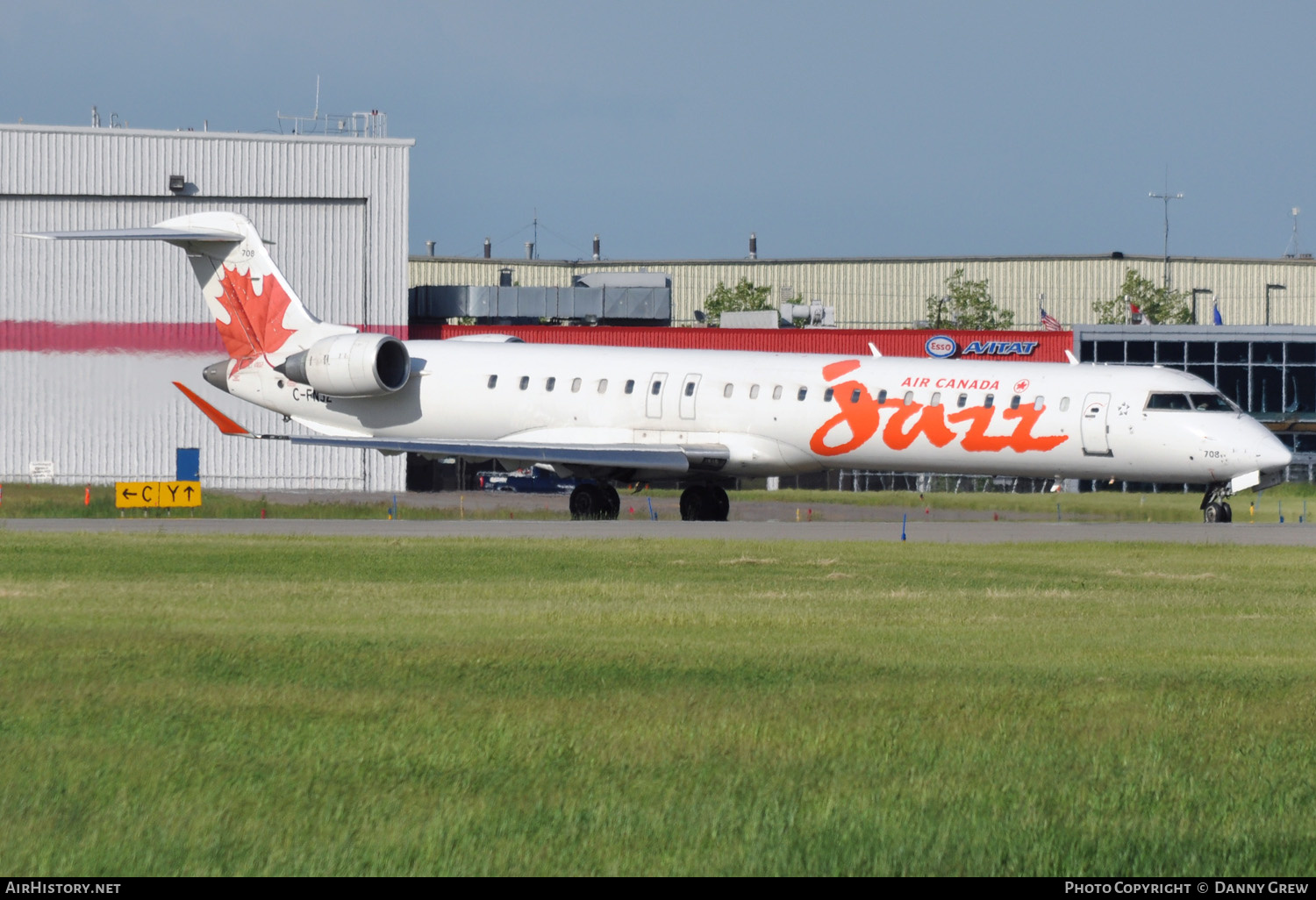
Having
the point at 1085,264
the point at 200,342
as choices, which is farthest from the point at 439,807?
the point at 1085,264

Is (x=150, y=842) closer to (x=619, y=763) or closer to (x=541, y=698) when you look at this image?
(x=619, y=763)

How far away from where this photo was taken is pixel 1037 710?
9391 millimetres

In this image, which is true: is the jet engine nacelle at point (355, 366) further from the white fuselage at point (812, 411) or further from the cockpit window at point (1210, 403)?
the cockpit window at point (1210, 403)

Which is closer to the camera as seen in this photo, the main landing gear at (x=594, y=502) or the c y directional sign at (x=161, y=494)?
the main landing gear at (x=594, y=502)

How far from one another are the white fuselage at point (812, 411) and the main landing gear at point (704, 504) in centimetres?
113

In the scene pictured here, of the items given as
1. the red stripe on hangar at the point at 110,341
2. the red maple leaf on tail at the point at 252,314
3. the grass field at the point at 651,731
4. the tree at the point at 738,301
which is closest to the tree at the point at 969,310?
the tree at the point at 738,301

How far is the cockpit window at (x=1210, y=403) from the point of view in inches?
1118

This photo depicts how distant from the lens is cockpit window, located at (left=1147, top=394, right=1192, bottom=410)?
2828 cm

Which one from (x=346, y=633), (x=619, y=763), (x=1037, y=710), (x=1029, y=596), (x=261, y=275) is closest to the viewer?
(x=619, y=763)

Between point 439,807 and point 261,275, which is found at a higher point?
point 261,275

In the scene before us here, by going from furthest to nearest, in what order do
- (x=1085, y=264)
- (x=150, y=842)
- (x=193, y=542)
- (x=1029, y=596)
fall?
(x=1085, y=264)
(x=193, y=542)
(x=1029, y=596)
(x=150, y=842)

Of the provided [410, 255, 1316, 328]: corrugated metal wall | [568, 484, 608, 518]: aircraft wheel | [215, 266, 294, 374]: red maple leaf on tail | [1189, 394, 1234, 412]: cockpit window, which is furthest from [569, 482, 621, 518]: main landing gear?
[410, 255, 1316, 328]: corrugated metal wall
